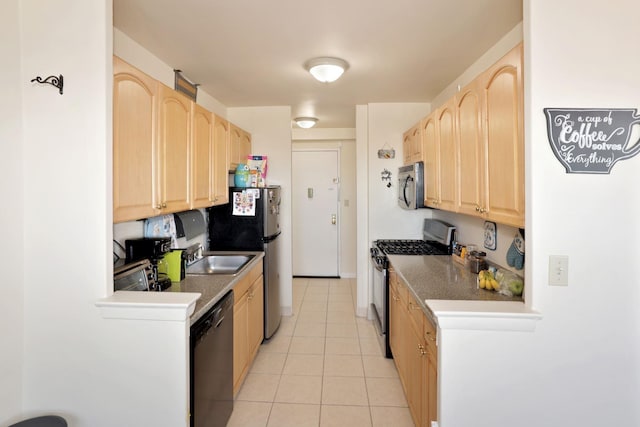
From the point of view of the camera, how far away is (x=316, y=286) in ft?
17.3

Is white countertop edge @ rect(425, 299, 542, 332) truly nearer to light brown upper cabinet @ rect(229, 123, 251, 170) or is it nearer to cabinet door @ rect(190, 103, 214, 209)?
cabinet door @ rect(190, 103, 214, 209)

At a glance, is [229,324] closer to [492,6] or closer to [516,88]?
[516,88]

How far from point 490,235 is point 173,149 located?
7.08 feet

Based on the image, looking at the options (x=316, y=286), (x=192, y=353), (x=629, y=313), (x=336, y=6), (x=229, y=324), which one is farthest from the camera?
(x=316, y=286)

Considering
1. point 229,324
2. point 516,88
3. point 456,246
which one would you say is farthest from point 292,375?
point 516,88

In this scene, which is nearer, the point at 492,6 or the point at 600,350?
the point at 600,350

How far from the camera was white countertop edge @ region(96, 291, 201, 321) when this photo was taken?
1.41m

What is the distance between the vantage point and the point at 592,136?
4.21 feet

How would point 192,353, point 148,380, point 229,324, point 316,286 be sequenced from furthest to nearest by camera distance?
point 316,286, point 229,324, point 192,353, point 148,380

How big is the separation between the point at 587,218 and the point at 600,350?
1.65ft

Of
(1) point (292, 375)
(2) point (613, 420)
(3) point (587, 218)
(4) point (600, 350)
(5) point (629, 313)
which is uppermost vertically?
(3) point (587, 218)

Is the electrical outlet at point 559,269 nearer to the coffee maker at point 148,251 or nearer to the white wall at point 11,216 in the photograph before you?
the coffee maker at point 148,251

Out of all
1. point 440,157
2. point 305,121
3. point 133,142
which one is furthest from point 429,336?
point 305,121

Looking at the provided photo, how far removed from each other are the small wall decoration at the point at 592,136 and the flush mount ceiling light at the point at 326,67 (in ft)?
5.17
